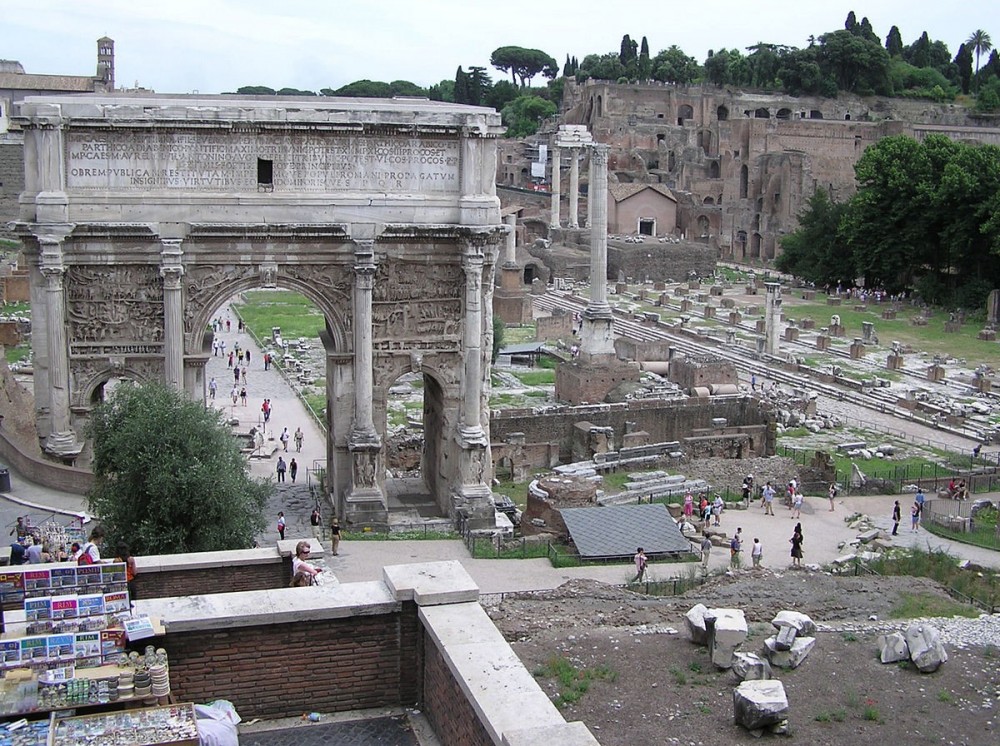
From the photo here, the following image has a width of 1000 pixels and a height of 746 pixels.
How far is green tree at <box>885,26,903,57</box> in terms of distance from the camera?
119 meters

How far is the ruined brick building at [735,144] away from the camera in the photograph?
267ft

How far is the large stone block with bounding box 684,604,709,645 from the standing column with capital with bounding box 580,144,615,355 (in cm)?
2377

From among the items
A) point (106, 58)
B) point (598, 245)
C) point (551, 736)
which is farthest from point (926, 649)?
point (106, 58)

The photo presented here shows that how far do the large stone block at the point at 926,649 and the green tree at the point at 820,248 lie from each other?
50.5 m

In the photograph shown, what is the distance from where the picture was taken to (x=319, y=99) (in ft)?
73.8

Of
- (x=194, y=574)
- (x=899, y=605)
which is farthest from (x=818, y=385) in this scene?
(x=194, y=574)

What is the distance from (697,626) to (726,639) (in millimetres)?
642

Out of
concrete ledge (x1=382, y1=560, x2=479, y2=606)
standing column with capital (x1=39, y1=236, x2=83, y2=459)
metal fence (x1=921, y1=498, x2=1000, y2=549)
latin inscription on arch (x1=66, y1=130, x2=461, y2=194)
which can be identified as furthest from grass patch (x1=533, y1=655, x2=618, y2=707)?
metal fence (x1=921, y1=498, x2=1000, y2=549)

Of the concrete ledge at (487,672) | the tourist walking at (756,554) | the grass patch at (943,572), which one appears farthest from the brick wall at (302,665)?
the tourist walking at (756,554)

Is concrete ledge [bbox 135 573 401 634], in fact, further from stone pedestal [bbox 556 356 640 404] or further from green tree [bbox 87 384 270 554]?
stone pedestal [bbox 556 356 640 404]

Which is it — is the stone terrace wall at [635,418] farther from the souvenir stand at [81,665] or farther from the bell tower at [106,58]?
the bell tower at [106,58]

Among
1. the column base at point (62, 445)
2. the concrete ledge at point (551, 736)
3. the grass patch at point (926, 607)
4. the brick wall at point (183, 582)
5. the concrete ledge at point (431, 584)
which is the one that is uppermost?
the concrete ledge at point (431, 584)

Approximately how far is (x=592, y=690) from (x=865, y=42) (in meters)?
106

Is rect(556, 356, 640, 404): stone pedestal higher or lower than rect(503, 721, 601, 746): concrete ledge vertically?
lower
